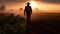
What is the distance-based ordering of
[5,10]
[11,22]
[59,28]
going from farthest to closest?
[5,10] < [59,28] < [11,22]

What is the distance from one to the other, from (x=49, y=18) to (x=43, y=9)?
4.15 meters

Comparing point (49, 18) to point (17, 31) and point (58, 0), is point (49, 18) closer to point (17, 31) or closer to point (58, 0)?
point (17, 31)

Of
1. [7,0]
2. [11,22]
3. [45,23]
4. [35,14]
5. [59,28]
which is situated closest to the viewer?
[11,22]

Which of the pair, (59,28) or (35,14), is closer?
(59,28)

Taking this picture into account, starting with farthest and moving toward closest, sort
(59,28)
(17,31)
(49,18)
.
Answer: (49,18) → (59,28) → (17,31)

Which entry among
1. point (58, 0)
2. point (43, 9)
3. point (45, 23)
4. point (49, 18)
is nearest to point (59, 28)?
point (45, 23)

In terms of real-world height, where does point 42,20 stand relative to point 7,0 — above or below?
below

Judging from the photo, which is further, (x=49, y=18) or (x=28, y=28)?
(x=49, y=18)

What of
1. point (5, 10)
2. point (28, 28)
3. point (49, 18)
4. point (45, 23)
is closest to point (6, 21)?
point (28, 28)

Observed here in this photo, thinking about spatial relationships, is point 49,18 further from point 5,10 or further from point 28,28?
point 5,10

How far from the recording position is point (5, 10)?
2003 cm

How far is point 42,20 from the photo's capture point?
1588 cm

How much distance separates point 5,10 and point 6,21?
6956 mm

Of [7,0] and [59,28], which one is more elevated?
[7,0]
